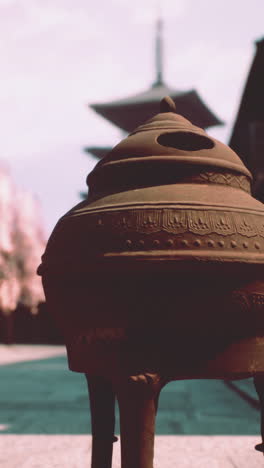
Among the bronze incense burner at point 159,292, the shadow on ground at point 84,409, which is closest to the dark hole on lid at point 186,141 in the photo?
the bronze incense burner at point 159,292

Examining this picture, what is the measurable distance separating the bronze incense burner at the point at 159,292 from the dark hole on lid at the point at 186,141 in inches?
15.0

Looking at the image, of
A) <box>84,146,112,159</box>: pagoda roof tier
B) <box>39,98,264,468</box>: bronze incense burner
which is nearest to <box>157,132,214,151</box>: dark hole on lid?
<box>39,98,264,468</box>: bronze incense burner

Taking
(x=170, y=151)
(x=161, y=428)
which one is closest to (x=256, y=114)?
(x=161, y=428)

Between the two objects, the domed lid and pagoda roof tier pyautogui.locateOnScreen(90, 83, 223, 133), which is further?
pagoda roof tier pyautogui.locateOnScreen(90, 83, 223, 133)

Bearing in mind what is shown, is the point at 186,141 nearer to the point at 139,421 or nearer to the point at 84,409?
the point at 139,421

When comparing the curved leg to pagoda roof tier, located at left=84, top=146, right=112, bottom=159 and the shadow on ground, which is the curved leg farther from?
pagoda roof tier, located at left=84, top=146, right=112, bottom=159

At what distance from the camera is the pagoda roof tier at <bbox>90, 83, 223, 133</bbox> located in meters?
15.0

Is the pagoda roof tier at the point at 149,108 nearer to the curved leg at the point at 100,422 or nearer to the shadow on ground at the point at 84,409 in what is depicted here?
the shadow on ground at the point at 84,409

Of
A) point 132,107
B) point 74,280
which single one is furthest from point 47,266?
point 132,107

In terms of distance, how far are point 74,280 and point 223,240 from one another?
2.05 ft

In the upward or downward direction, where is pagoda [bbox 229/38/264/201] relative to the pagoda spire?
downward

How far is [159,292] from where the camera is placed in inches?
79.0

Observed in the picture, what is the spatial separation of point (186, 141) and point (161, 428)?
2.99 meters

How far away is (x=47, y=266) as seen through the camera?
Result: 2289 millimetres
